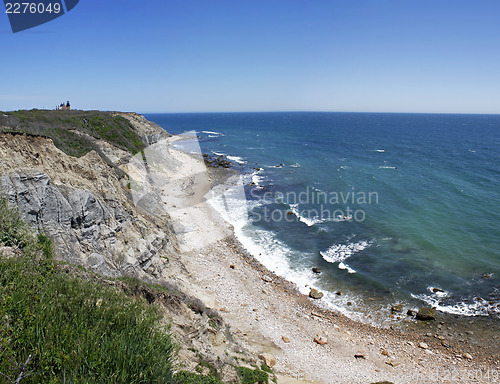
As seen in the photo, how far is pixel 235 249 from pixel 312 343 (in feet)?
49.8

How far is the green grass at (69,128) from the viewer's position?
1021 inches

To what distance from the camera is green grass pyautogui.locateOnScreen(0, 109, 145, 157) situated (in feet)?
85.1

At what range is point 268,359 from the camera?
18.4 m

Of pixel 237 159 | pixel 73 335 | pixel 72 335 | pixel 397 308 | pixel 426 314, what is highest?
pixel 72 335

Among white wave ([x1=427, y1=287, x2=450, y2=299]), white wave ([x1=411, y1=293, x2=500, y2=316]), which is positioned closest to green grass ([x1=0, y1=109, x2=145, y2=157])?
white wave ([x1=411, y1=293, x2=500, y2=316])

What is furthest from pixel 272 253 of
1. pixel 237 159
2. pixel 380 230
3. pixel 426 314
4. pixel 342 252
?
pixel 237 159

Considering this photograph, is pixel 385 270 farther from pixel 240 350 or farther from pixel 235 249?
pixel 240 350

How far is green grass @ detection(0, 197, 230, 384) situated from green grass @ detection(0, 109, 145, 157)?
52.6ft

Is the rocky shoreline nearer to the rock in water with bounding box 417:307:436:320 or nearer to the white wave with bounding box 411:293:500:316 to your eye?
the rock in water with bounding box 417:307:436:320

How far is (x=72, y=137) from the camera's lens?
2866 centimetres

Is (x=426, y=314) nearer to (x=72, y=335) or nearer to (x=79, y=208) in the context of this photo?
(x=72, y=335)

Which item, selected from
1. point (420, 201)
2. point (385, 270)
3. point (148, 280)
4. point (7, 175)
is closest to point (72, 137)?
point (7, 175)

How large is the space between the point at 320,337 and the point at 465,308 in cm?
1379

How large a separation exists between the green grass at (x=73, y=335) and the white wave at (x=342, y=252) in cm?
2376
